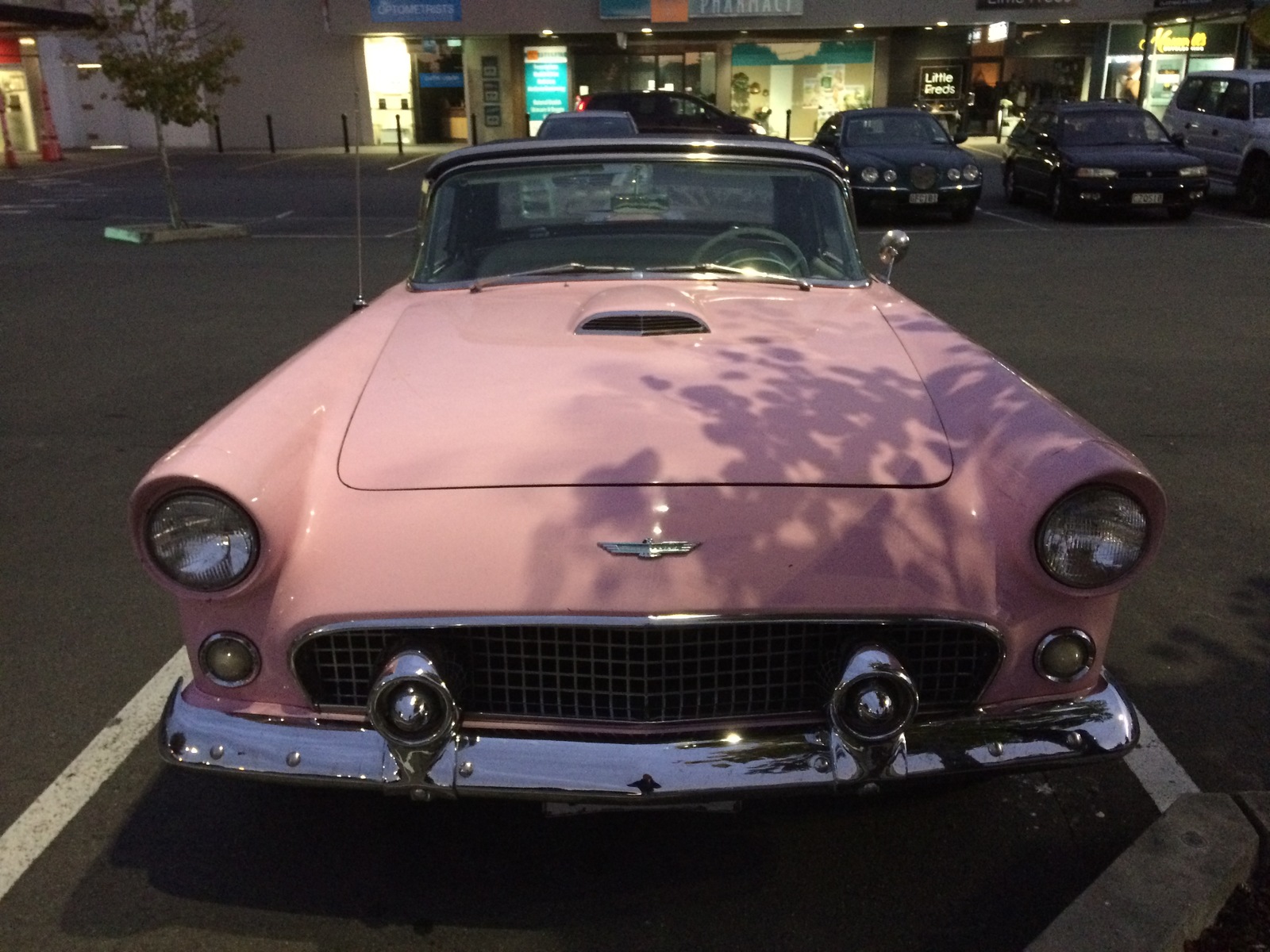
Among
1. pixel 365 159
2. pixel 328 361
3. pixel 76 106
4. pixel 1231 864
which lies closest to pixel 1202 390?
pixel 1231 864

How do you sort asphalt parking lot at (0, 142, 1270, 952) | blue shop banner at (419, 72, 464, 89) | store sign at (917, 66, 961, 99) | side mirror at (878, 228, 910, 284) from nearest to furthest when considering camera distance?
asphalt parking lot at (0, 142, 1270, 952), side mirror at (878, 228, 910, 284), store sign at (917, 66, 961, 99), blue shop banner at (419, 72, 464, 89)

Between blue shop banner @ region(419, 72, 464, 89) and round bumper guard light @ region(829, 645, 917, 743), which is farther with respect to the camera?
blue shop banner @ region(419, 72, 464, 89)

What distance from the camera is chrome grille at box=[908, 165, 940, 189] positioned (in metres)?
15.1

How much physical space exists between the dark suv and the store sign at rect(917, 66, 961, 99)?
9.78 m

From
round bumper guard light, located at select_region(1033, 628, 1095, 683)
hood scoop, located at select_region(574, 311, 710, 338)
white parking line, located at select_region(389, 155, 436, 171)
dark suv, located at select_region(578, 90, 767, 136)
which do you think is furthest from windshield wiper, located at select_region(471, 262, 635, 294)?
white parking line, located at select_region(389, 155, 436, 171)

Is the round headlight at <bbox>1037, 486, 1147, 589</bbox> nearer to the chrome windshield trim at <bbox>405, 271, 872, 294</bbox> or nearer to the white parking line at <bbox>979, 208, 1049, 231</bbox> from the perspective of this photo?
the chrome windshield trim at <bbox>405, 271, 872, 294</bbox>

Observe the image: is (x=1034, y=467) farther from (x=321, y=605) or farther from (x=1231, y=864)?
(x=321, y=605)

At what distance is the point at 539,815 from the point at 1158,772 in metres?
1.69

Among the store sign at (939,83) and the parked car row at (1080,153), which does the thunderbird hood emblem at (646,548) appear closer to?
the parked car row at (1080,153)

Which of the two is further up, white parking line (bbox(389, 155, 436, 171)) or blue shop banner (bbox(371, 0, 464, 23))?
blue shop banner (bbox(371, 0, 464, 23))

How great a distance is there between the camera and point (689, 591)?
245 cm

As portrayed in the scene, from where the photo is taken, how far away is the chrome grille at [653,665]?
2.52 meters

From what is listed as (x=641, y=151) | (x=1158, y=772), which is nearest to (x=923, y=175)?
(x=641, y=151)

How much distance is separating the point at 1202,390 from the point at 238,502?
640cm
